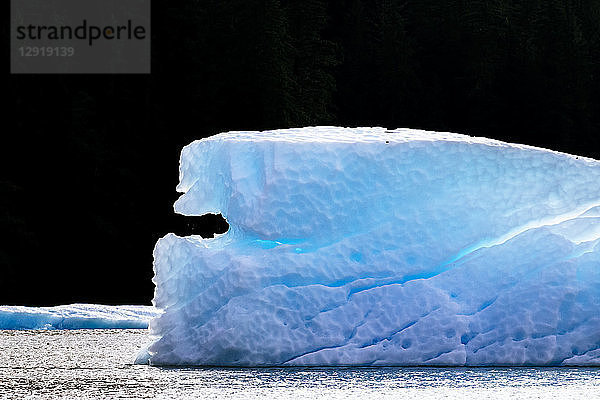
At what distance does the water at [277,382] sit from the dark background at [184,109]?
662 inches

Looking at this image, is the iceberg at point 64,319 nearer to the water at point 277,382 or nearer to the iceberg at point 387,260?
the water at point 277,382

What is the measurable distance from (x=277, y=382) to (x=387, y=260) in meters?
1.56

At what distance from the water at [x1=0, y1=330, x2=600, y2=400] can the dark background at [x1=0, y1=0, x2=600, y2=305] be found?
1681 centimetres

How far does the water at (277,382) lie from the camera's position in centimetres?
557

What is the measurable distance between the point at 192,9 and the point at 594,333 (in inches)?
865

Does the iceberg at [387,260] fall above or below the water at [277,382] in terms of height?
above

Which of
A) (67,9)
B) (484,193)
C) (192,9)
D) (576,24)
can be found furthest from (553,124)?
(484,193)

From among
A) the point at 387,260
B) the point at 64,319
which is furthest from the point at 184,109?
the point at 387,260

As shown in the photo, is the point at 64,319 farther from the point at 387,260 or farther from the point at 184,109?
the point at 184,109

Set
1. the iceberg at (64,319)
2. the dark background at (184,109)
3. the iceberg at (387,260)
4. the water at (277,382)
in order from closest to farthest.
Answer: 1. the water at (277,382)
2. the iceberg at (387,260)
3. the iceberg at (64,319)
4. the dark background at (184,109)

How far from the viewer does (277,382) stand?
20.3 ft

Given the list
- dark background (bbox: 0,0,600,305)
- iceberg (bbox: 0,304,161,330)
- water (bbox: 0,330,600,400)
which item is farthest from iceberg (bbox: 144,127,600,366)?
dark background (bbox: 0,0,600,305)

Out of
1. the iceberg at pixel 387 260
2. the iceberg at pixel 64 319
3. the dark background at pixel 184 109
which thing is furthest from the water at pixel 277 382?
the dark background at pixel 184 109

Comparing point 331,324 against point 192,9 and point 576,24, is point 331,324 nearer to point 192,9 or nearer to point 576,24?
point 192,9
